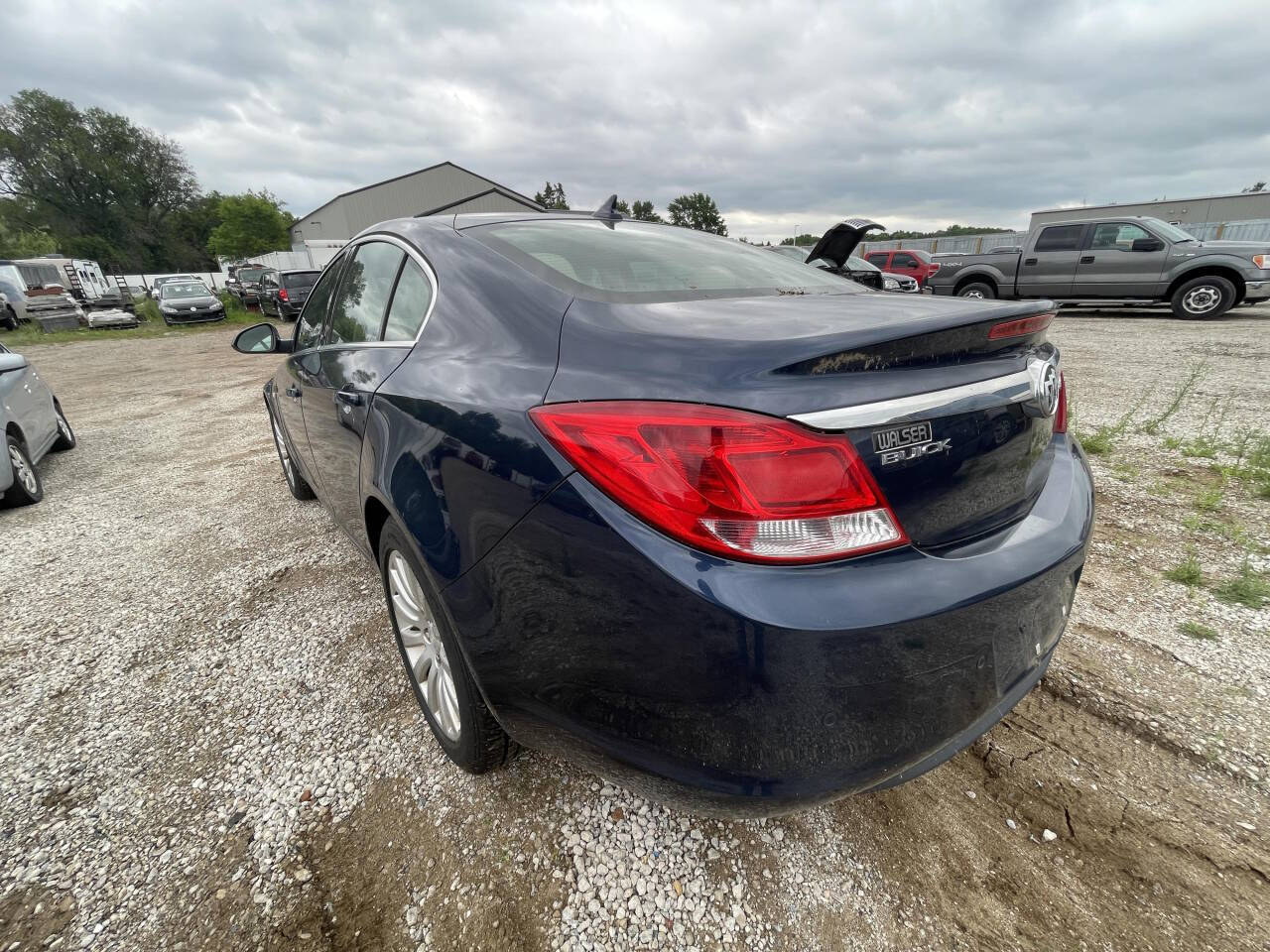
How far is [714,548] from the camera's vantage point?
38.1 inches

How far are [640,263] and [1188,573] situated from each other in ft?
9.01

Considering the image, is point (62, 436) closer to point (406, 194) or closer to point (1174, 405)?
point (1174, 405)

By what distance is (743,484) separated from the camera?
3.16 ft

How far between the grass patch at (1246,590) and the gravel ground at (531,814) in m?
0.05

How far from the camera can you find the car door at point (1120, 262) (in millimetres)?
10125

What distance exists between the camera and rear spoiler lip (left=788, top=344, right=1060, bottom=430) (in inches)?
38.7

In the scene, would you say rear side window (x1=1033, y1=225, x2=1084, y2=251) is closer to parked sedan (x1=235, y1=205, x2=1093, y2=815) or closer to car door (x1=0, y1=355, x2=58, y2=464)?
parked sedan (x1=235, y1=205, x2=1093, y2=815)

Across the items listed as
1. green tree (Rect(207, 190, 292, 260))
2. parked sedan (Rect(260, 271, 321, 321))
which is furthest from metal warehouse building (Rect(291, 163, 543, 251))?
parked sedan (Rect(260, 271, 321, 321))

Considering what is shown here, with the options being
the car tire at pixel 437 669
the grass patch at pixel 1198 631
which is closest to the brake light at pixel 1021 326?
the car tire at pixel 437 669

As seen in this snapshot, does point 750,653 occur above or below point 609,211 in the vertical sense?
below

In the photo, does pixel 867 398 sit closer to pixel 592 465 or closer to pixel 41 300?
pixel 592 465

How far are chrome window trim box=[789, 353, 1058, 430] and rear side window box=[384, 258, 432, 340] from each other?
50.5 inches

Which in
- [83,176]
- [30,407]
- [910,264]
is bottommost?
[30,407]

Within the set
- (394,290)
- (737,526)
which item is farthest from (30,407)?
(737,526)
